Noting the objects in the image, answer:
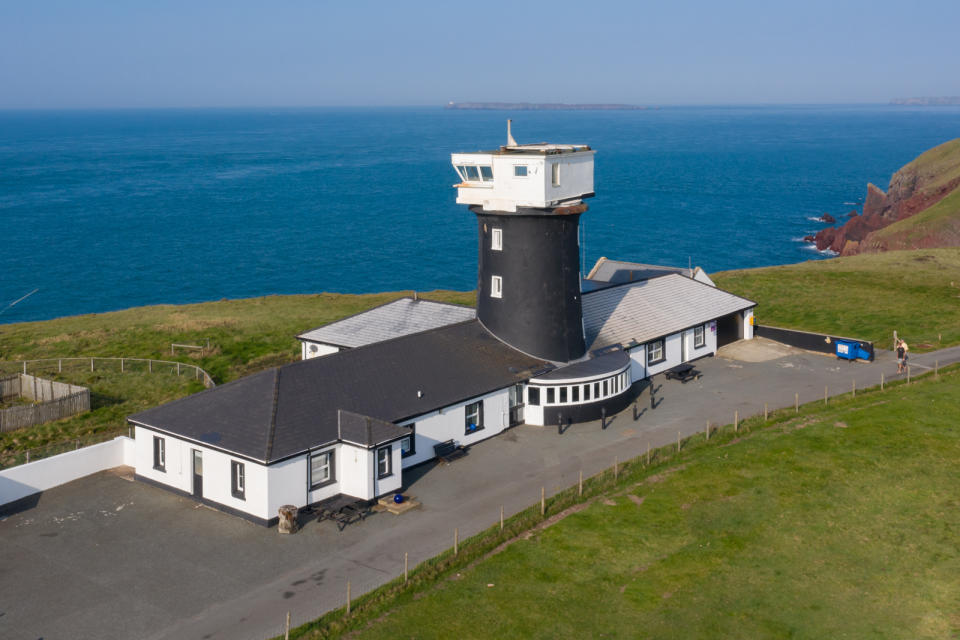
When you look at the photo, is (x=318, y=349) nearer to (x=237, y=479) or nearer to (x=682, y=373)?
(x=237, y=479)

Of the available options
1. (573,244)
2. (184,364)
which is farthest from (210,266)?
(573,244)

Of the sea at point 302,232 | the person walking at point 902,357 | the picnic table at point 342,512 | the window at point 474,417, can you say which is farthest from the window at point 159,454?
the sea at point 302,232

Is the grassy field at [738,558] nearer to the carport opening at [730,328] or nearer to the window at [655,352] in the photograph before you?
the window at [655,352]

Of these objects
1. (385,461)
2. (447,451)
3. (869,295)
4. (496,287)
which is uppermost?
(496,287)

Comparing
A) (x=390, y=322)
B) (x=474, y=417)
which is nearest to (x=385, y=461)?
Result: (x=474, y=417)

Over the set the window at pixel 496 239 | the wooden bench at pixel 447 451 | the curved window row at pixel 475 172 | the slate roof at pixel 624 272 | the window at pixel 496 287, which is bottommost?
the wooden bench at pixel 447 451

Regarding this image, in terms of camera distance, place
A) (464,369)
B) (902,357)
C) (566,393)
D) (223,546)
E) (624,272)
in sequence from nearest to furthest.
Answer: (223,546), (464,369), (566,393), (902,357), (624,272)
